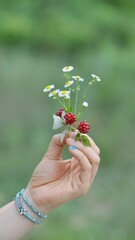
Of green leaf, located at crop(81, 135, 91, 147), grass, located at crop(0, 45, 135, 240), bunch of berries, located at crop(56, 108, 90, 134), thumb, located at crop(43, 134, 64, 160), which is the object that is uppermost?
grass, located at crop(0, 45, 135, 240)

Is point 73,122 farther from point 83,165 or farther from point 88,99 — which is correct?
point 88,99

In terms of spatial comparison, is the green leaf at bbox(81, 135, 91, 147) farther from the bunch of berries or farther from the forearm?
the forearm

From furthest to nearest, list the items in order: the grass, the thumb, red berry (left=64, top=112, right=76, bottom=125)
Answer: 1. the grass
2. the thumb
3. red berry (left=64, top=112, right=76, bottom=125)

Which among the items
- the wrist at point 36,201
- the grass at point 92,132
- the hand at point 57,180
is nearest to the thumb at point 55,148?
the hand at point 57,180

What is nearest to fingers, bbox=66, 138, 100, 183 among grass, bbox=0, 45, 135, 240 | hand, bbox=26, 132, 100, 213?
hand, bbox=26, 132, 100, 213

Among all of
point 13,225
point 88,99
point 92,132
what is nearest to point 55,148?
point 13,225

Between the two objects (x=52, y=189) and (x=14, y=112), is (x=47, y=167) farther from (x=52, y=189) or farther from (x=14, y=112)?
(x=14, y=112)

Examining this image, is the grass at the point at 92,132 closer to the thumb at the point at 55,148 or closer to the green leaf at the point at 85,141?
the thumb at the point at 55,148

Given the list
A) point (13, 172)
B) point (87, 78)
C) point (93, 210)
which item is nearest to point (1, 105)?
point (87, 78)
